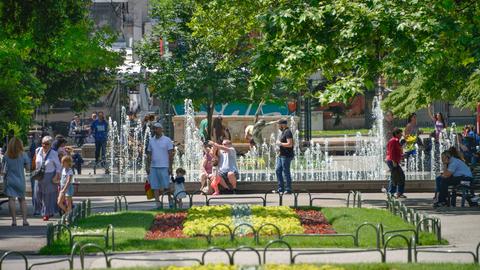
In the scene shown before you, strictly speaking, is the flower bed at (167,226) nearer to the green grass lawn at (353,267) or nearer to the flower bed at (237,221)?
the flower bed at (237,221)

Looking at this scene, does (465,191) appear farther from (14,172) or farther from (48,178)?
(14,172)

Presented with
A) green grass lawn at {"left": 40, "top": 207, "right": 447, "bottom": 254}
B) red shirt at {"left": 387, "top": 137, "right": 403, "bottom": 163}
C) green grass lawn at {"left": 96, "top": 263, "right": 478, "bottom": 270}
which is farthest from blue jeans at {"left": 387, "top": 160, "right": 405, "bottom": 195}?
green grass lawn at {"left": 96, "top": 263, "right": 478, "bottom": 270}

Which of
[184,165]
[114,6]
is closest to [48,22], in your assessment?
[184,165]

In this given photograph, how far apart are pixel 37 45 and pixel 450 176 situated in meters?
8.16

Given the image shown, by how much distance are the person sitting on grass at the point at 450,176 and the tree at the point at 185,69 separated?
18126 millimetres

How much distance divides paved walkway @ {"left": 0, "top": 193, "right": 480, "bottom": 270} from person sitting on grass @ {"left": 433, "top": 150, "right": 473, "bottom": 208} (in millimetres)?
373

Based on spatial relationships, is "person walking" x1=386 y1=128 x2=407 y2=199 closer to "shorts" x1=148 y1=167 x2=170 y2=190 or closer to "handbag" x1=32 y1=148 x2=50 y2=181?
"shorts" x1=148 y1=167 x2=170 y2=190

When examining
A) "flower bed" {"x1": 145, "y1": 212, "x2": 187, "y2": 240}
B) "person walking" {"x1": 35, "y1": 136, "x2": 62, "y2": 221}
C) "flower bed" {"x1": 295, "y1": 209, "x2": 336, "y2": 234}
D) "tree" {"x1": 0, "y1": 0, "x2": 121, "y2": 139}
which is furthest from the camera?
"person walking" {"x1": 35, "y1": 136, "x2": 62, "y2": 221}

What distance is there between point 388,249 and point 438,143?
20.6 meters

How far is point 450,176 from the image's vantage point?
79.6 ft

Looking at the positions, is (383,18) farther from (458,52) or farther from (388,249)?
(388,249)

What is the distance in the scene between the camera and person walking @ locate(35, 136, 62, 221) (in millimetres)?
23484

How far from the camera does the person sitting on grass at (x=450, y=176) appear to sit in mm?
24188

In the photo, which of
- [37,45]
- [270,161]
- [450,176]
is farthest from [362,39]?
[270,161]
